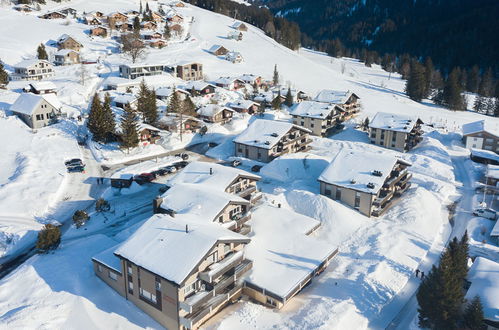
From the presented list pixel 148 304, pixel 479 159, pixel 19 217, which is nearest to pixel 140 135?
pixel 19 217

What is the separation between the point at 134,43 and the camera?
98.0 m

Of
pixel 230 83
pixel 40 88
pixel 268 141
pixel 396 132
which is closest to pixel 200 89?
pixel 230 83

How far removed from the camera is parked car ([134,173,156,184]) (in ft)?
159

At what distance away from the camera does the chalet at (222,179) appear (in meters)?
39.3

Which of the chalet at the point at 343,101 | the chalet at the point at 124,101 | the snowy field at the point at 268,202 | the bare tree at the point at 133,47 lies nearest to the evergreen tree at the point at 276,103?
the snowy field at the point at 268,202

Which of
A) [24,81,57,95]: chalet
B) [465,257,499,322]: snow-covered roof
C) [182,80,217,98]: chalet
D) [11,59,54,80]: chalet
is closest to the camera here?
[465,257,499,322]: snow-covered roof

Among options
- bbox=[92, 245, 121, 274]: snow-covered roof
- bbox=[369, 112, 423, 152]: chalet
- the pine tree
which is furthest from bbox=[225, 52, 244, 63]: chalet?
bbox=[92, 245, 121, 274]: snow-covered roof

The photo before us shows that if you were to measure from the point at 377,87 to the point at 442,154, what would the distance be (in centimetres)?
5372

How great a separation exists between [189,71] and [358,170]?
195 ft

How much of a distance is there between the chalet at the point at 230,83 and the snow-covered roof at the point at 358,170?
45460 millimetres

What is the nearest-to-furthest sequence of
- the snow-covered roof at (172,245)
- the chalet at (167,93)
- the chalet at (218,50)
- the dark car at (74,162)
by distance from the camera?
1. the snow-covered roof at (172,245)
2. the dark car at (74,162)
3. the chalet at (167,93)
4. the chalet at (218,50)

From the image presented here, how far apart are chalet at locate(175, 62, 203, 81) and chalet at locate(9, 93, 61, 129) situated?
114 feet

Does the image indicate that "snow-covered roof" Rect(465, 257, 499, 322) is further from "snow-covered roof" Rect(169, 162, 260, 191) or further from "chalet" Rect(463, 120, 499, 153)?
"chalet" Rect(463, 120, 499, 153)

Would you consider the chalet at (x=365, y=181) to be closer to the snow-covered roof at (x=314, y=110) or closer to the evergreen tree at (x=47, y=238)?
the snow-covered roof at (x=314, y=110)
